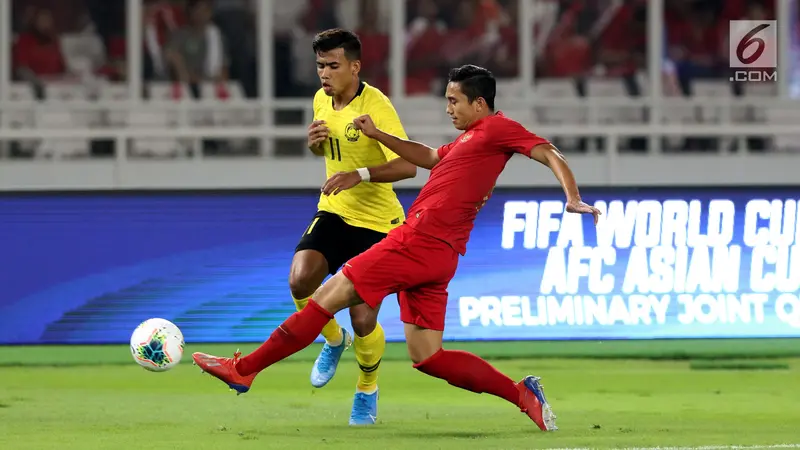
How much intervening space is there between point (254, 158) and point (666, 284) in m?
6.82

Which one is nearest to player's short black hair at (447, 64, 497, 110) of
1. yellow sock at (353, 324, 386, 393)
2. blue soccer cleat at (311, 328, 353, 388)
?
yellow sock at (353, 324, 386, 393)

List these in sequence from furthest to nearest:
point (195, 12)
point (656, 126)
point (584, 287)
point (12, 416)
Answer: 1. point (195, 12)
2. point (656, 126)
3. point (584, 287)
4. point (12, 416)

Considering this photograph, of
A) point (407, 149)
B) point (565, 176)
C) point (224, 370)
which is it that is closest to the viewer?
point (565, 176)

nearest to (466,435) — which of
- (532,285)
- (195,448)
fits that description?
(195,448)

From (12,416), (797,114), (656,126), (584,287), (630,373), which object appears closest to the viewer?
(12,416)

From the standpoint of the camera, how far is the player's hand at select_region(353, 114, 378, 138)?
8383 mm

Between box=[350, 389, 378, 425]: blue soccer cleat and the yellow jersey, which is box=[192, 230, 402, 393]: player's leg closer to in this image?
box=[350, 389, 378, 425]: blue soccer cleat

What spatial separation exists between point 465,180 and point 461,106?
38 centimetres

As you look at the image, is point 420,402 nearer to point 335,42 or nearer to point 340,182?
point 340,182

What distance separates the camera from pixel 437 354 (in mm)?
8109

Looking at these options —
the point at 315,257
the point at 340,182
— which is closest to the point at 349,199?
the point at 315,257

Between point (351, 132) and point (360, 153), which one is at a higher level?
point (351, 132)

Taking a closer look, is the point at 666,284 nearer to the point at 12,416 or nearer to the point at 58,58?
the point at 12,416

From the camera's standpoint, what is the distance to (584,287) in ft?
41.8
